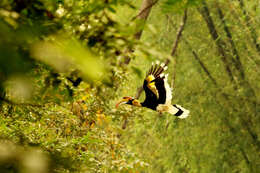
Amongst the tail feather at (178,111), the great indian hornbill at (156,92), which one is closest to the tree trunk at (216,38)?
the tail feather at (178,111)

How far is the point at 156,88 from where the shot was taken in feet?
4.10

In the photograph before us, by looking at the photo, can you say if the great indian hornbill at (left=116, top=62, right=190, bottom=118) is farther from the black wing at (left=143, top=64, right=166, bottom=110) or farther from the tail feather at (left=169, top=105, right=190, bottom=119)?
the tail feather at (left=169, top=105, right=190, bottom=119)

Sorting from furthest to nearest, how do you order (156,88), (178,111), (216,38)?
(216,38) < (178,111) < (156,88)

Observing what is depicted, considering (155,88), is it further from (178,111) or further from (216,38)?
(216,38)

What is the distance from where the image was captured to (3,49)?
0.83 ft

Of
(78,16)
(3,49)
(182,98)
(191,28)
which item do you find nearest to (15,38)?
(3,49)

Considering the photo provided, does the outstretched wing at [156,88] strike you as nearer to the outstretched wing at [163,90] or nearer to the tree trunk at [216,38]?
the outstretched wing at [163,90]

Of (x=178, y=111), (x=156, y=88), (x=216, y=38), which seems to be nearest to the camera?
(x=156, y=88)

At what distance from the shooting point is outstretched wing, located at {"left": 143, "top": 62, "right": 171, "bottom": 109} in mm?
1194

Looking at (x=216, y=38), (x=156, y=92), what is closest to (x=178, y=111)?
(x=156, y=92)

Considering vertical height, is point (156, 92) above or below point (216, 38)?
below

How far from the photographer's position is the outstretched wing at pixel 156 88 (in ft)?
3.92

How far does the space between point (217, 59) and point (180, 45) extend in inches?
14.6

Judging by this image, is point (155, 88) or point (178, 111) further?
point (178, 111)
